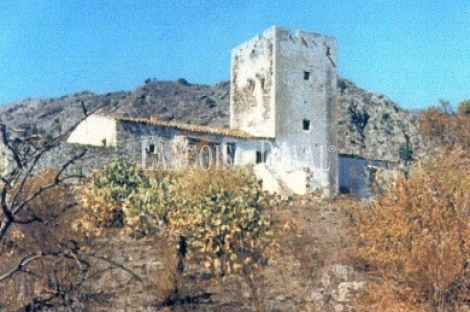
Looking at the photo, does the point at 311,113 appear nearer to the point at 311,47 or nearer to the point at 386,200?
the point at 311,47

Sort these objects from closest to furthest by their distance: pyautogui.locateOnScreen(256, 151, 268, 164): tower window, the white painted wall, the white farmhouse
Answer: the white painted wall, the white farmhouse, pyautogui.locateOnScreen(256, 151, 268, 164): tower window

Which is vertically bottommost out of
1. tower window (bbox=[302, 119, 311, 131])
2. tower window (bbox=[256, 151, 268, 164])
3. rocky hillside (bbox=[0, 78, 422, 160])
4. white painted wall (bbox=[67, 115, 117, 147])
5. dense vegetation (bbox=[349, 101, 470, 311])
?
dense vegetation (bbox=[349, 101, 470, 311])

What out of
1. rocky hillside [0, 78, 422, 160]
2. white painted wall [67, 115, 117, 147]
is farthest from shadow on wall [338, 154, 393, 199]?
rocky hillside [0, 78, 422, 160]

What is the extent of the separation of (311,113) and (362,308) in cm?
1857

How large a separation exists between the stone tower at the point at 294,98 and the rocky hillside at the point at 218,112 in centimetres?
1929

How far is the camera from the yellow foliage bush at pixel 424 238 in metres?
9.71

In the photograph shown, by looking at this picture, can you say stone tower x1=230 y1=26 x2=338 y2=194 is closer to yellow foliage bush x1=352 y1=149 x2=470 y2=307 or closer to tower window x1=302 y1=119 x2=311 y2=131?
tower window x1=302 y1=119 x2=311 y2=131

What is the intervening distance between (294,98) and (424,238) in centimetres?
1865

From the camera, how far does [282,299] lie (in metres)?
12.4

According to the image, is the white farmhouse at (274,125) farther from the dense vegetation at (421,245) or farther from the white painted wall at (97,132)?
the dense vegetation at (421,245)

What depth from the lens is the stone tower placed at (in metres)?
27.6

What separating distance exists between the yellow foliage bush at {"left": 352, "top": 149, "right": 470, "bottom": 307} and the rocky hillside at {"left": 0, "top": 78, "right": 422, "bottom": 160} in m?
36.1

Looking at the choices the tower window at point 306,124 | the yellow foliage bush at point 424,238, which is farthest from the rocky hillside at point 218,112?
the yellow foliage bush at point 424,238

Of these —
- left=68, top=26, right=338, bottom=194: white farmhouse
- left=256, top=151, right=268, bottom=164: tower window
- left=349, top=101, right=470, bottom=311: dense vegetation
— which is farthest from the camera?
left=256, top=151, right=268, bottom=164: tower window
